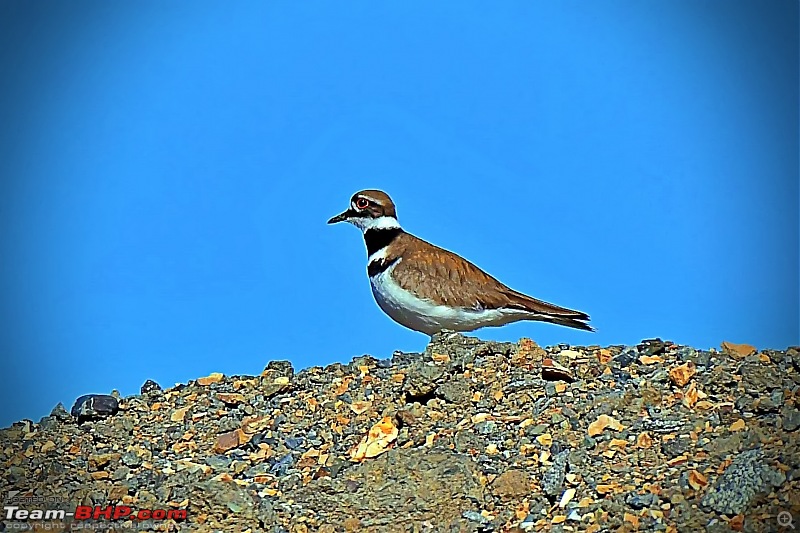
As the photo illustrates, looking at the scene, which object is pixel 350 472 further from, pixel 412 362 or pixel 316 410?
pixel 412 362

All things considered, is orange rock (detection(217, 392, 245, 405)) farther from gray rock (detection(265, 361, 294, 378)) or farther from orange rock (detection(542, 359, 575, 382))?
orange rock (detection(542, 359, 575, 382))

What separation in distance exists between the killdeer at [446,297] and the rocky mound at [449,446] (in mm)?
513

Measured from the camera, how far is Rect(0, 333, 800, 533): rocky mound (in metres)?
3.08

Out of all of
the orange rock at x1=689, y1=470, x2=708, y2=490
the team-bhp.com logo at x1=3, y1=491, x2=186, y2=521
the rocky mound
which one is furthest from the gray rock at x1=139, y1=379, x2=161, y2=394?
the orange rock at x1=689, y1=470, x2=708, y2=490

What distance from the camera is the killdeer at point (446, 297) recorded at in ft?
16.4

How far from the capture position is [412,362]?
4.34m

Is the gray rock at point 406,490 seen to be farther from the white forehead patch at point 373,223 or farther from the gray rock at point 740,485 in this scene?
the white forehead patch at point 373,223

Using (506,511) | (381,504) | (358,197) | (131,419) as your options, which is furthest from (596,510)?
(358,197)

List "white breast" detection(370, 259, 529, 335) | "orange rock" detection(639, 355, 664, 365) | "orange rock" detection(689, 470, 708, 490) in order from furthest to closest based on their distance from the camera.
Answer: "white breast" detection(370, 259, 529, 335) → "orange rock" detection(639, 355, 664, 365) → "orange rock" detection(689, 470, 708, 490)

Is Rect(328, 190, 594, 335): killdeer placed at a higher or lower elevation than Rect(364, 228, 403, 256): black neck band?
lower

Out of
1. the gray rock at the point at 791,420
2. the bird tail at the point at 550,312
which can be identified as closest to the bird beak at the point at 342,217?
the bird tail at the point at 550,312

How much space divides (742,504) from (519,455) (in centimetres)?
83

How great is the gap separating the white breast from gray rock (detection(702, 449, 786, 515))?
2072 millimetres

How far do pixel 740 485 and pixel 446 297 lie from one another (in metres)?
2.24
